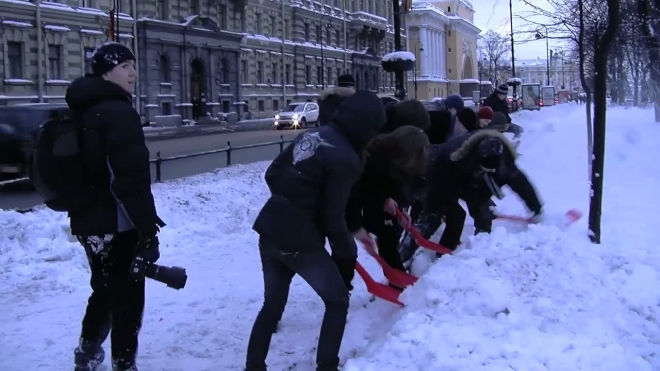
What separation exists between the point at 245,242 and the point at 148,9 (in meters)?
37.1

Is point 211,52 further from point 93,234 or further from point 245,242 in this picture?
point 93,234

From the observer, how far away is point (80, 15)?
1555 inches

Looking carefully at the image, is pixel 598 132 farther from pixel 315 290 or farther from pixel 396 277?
pixel 315 290

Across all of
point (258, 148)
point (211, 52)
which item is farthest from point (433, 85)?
point (258, 148)

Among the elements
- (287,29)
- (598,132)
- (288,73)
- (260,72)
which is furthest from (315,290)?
(287,29)

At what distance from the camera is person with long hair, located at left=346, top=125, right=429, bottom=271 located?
210 inches

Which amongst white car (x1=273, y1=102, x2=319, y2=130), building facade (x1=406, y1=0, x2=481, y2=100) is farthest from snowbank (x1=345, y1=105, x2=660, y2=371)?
building facade (x1=406, y1=0, x2=481, y2=100)

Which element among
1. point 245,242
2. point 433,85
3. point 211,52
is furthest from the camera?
point 433,85

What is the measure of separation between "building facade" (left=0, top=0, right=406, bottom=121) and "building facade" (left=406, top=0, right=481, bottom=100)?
27360mm

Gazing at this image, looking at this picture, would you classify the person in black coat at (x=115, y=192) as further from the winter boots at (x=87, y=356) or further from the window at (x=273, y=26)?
the window at (x=273, y=26)

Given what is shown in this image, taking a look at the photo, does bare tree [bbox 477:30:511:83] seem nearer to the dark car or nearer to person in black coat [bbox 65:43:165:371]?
the dark car

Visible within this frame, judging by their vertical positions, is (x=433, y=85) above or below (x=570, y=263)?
above

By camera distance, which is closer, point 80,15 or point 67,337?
point 67,337

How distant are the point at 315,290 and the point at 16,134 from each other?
514 inches
